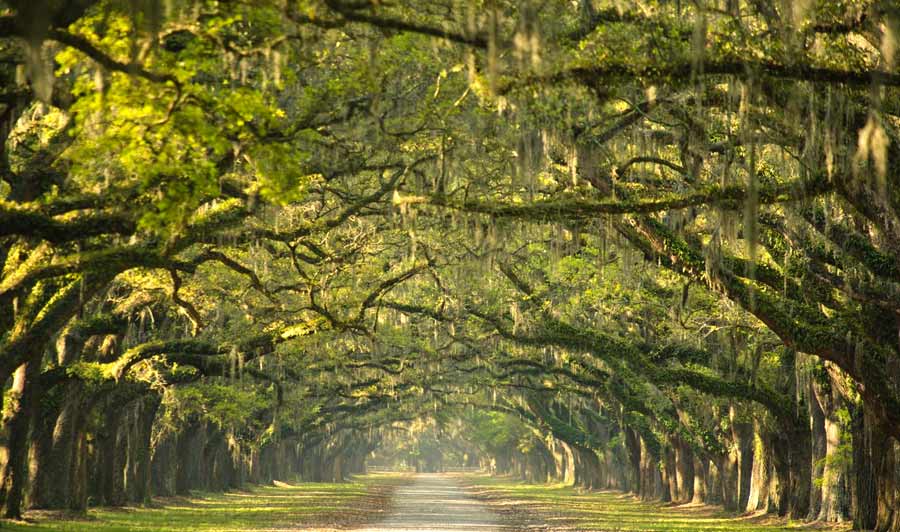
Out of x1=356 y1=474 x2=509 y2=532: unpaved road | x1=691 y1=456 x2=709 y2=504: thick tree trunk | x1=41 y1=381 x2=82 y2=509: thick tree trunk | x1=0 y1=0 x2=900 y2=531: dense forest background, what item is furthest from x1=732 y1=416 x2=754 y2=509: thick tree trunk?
x1=41 y1=381 x2=82 y2=509: thick tree trunk

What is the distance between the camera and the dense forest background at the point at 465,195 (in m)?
13.5

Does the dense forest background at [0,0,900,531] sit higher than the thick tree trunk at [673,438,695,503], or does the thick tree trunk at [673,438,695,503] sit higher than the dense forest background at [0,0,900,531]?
the dense forest background at [0,0,900,531]

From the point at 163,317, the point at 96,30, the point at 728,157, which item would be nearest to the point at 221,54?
the point at 96,30

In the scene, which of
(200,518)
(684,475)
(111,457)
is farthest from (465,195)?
(684,475)

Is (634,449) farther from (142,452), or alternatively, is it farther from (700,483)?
(142,452)

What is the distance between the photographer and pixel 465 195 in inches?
744

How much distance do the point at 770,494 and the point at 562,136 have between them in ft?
78.1

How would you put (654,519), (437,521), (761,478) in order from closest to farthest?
1. (437,521)
2. (654,519)
3. (761,478)

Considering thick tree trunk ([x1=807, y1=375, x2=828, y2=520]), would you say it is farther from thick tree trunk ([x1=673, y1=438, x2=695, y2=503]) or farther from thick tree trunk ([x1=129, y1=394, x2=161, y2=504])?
thick tree trunk ([x1=129, y1=394, x2=161, y2=504])

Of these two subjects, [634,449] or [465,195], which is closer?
[465,195]

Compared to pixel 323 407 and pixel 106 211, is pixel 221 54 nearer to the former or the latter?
pixel 106 211

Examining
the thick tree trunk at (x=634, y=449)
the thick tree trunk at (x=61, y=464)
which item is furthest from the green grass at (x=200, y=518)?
the thick tree trunk at (x=634, y=449)

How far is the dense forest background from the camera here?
13547 millimetres

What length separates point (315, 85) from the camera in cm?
1914
